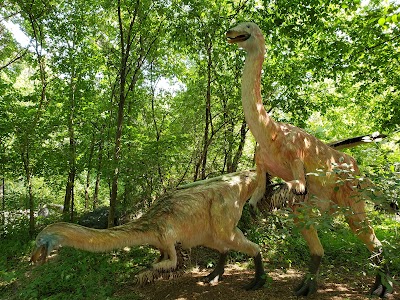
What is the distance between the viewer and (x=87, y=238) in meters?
2.92

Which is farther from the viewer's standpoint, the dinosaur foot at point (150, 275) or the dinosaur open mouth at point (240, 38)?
the dinosaur open mouth at point (240, 38)

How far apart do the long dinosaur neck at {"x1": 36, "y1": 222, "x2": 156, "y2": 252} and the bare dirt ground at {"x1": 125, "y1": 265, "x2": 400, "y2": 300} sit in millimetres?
1332

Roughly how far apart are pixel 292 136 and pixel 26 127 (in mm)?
5697

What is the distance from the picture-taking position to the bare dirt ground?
4125mm

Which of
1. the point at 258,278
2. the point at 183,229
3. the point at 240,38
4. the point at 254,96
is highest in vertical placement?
the point at 240,38

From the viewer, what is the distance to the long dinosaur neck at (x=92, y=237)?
8.57 ft

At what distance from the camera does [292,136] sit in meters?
3.71

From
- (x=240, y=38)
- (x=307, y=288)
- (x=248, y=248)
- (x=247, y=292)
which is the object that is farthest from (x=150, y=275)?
(x=240, y=38)

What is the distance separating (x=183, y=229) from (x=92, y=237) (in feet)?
3.63

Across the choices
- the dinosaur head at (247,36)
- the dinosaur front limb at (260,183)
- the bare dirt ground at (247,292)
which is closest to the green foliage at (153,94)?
the bare dirt ground at (247,292)

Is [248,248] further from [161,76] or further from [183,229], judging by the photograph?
[161,76]

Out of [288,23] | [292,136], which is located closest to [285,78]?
[288,23]

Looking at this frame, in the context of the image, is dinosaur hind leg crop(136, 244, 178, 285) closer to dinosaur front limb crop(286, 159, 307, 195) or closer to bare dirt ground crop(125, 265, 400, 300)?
bare dirt ground crop(125, 265, 400, 300)

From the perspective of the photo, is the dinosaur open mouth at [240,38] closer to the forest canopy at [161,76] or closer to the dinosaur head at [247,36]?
the dinosaur head at [247,36]
